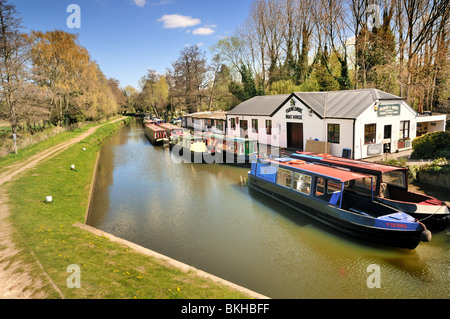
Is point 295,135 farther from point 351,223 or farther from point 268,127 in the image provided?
point 351,223

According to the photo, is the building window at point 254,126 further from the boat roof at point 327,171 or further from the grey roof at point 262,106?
the boat roof at point 327,171

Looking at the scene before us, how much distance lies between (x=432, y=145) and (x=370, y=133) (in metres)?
3.46

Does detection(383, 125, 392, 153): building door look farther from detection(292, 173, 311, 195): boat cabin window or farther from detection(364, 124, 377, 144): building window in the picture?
detection(292, 173, 311, 195): boat cabin window

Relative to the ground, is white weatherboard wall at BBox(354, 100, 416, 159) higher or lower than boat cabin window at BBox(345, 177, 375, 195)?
higher

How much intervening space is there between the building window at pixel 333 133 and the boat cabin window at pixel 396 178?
7793 millimetres

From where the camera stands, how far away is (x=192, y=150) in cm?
2675

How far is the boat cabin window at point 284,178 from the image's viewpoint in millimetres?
13400

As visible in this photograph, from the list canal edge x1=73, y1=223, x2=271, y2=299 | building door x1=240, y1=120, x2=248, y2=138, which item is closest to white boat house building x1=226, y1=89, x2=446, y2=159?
building door x1=240, y1=120, x2=248, y2=138

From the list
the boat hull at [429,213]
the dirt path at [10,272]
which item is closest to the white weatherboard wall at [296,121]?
the boat hull at [429,213]

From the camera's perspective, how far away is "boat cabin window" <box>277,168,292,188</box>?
528 inches

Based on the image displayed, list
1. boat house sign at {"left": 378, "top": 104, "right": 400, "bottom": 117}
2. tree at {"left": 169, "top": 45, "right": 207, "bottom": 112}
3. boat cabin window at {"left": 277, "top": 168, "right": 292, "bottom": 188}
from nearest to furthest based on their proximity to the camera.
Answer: boat cabin window at {"left": 277, "top": 168, "right": 292, "bottom": 188} < boat house sign at {"left": 378, "top": 104, "right": 400, "bottom": 117} < tree at {"left": 169, "top": 45, "right": 207, "bottom": 112}

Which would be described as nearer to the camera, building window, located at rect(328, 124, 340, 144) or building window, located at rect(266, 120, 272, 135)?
building window, located at rect(328, 124, 340, 144)

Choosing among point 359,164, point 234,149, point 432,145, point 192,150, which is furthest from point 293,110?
point 359,164

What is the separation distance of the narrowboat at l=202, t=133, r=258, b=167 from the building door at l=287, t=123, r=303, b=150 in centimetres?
309
